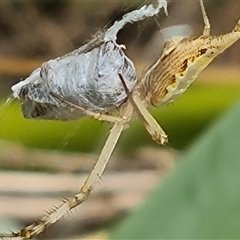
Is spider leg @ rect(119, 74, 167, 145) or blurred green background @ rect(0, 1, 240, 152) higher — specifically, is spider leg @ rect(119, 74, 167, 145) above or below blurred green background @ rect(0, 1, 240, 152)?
below

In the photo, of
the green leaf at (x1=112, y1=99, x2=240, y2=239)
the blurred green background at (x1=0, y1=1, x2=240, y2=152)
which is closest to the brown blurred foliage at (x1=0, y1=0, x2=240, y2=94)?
the blurred green background at (x1=0, y1=1, x2=240, y2=152)

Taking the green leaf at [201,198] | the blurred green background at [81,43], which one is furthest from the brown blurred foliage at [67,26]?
the green leaf at [201,198]

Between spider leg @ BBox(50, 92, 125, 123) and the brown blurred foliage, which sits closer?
spider leg @ BBox(50, 92, 125, 123)

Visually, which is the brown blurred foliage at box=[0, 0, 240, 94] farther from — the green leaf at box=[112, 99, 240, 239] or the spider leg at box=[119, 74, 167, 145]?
the green leaf at box=[112, 99, 240, 239]

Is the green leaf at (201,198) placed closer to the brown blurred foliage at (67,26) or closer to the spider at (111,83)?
the spider at (111,83)

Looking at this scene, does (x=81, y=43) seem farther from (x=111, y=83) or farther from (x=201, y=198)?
(x=201, y=198)

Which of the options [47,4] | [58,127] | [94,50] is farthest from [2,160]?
[47,4]

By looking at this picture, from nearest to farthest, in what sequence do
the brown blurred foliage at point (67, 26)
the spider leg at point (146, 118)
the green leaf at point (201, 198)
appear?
1. the green leaf at point (201, 198)
2. the spider leg at point (146, 118)
3. the brown blurred foliage at point (67, 26)

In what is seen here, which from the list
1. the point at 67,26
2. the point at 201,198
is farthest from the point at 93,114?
the point at 67,26
